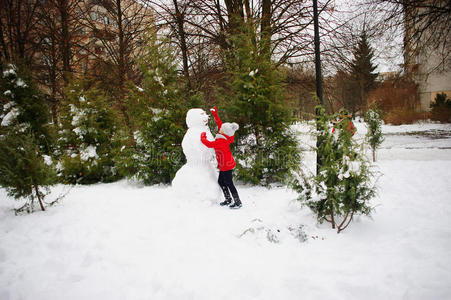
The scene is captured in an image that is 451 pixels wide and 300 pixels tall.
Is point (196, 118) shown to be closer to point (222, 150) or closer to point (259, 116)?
point (222, 150)

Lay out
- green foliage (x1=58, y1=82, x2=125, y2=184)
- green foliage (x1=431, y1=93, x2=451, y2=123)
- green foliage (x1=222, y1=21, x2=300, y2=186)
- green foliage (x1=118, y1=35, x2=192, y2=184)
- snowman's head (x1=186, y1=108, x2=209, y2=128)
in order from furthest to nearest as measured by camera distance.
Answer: green foliage (x1=431, y1=93, x2=451, y2=123) < green foliage (x1=58, y1=82, x2=125, y2=184) < green foliage (x1=118, y1=35, x2=192, y2=184) < green foliage (x1=222, y1=21, x2=300, y2=186) < snowman's head (x1=186, y1=108, x2=209, y2=128)

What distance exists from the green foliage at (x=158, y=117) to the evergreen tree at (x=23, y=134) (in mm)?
2433

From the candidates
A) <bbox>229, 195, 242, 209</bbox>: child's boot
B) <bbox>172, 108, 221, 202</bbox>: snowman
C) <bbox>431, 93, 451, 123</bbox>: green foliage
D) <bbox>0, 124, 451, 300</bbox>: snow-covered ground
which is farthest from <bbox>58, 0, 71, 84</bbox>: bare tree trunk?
<bbox>431, 93, 451, 123</bbox>: green foliage

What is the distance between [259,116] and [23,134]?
584cm

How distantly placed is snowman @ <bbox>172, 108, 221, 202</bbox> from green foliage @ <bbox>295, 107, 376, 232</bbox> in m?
2.08

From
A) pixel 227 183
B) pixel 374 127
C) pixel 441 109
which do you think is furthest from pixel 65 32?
pixel 441 109

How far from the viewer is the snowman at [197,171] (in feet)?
15.8

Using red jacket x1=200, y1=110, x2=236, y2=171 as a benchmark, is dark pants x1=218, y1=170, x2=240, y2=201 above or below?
below

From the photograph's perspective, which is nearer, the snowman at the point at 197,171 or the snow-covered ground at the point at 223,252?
the snow-covered ground at the point at 223,252

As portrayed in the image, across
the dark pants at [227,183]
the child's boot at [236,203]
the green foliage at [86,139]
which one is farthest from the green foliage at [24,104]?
the child's boot at [236,203]

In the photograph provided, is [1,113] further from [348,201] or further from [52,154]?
[348,201]

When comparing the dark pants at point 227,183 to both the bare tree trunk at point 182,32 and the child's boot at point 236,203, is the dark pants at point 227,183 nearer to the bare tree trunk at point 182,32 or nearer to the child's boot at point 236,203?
the child's boot at point 236,203

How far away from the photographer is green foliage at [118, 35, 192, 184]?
6.69 meters

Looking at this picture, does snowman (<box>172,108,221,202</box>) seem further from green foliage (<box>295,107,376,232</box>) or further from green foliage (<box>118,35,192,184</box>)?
green foliage (<box>295,107,376,232</box>)
